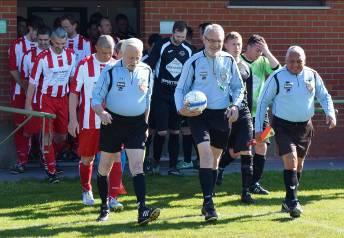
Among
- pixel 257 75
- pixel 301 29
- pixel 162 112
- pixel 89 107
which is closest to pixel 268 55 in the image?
pixel 257 75

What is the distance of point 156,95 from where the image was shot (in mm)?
12336

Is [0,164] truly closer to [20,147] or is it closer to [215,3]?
[20,147]

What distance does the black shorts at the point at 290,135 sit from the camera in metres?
9.56

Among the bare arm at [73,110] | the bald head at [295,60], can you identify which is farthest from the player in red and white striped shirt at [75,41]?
the bald head at [295,60]

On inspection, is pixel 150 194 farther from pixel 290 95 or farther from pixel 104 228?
pixel 290 95

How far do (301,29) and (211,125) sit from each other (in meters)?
5.25

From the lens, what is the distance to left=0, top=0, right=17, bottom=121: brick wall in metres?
12.9

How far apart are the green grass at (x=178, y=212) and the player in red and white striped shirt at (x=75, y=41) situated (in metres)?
2.06

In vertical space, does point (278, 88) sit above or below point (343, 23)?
below

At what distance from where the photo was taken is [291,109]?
9.59 metres

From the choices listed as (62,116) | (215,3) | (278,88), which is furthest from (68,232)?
(215,3)

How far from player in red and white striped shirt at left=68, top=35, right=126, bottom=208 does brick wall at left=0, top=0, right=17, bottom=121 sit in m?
3.16

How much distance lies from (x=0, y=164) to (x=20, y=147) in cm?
52

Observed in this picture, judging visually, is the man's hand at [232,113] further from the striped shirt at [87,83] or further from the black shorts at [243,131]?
the striped shirt at [87,83]
